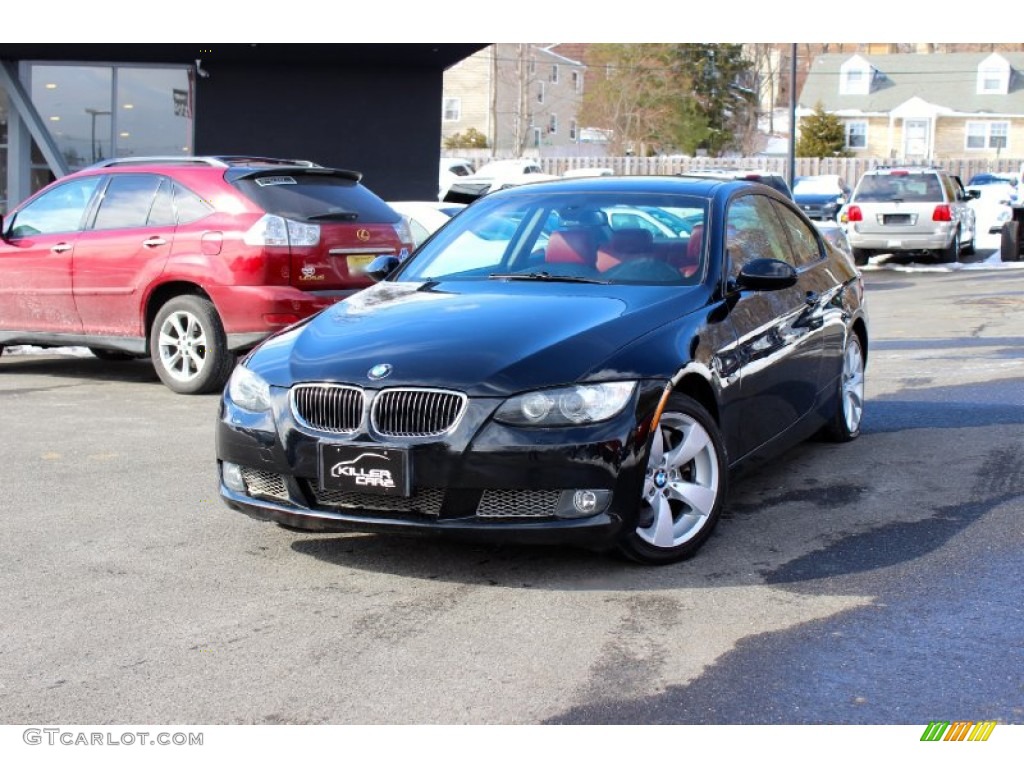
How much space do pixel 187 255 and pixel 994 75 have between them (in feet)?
206

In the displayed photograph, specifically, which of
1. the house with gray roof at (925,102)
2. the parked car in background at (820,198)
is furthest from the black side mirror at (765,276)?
the house with gray roof at (925,102)

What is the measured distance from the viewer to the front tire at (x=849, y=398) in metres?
7.96

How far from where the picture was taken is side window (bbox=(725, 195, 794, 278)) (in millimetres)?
6555

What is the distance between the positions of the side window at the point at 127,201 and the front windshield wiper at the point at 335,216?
1256mm

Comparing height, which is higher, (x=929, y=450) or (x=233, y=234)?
(x=233, y=234)

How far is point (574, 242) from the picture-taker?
661 cm

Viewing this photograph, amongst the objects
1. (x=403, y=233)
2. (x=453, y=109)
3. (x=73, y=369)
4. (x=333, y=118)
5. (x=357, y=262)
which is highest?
(x=453, y=109)

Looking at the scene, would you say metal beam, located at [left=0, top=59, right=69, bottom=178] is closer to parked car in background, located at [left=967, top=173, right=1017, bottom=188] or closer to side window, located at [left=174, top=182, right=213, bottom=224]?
side window, located at [left=174, top=182, right=213, bottom=224]

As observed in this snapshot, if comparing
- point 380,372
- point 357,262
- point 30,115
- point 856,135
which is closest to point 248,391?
point 380,372

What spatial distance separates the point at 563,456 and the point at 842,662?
1247 mm

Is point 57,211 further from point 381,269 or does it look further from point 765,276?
point 765,276
